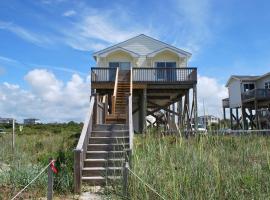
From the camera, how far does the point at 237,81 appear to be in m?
42.4

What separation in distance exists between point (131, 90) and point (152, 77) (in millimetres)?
3494

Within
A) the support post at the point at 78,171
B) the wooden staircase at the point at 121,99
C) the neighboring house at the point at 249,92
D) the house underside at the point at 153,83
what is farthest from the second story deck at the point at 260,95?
the support post at the point at 78,171

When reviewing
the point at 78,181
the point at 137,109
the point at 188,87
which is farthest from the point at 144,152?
the point at 137,109

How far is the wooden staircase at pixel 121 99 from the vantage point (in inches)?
672

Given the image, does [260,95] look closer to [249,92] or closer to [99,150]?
[249,92]

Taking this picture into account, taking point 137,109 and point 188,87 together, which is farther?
point 137,109

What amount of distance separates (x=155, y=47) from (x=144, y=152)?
23454 millimetres

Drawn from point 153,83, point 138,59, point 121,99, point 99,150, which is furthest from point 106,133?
point 138,59

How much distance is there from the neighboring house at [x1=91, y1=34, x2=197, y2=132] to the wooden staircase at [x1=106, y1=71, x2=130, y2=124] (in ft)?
0.67

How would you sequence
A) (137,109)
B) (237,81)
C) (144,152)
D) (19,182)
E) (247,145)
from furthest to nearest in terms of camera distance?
(237,81) < (137,109) < (19,182) < (144,152) < (247,145)

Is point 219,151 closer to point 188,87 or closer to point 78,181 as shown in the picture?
point 78,181

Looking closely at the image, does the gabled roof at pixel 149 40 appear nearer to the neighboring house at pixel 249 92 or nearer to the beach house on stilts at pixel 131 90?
the beach house on stilts at pixel 131 90

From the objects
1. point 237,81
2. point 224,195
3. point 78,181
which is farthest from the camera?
point 237,81

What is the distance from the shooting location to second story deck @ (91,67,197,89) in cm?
2330
